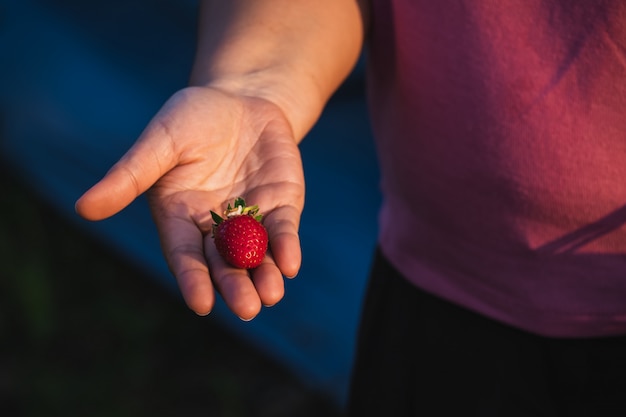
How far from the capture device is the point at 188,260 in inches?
41.6

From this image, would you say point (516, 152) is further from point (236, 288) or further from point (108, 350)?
point (108, 350)

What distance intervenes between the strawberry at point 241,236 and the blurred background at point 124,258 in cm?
157

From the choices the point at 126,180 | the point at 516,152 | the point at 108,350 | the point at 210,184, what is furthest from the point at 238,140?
the point at 108,350

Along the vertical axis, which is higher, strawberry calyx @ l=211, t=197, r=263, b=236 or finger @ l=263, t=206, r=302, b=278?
finger @ l=263, t=206, r=302, b=278

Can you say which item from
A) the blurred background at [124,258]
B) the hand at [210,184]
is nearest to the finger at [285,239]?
the hand at [210,184]

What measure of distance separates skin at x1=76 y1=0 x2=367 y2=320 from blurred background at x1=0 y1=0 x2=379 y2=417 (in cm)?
156

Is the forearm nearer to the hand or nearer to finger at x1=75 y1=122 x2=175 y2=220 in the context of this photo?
the hand

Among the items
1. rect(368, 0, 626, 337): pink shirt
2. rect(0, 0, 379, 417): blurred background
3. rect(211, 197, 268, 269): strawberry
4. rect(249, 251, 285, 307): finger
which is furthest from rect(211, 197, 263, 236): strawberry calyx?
rect(0, 0, 379, 417): blurred background

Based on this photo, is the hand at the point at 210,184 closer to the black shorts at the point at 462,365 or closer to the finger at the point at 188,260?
the finger at the point at 188,260

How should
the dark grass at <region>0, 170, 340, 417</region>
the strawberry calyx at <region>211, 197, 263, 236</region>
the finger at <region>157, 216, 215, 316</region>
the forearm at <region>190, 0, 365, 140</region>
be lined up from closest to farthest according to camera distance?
the finger at <region>157, 216, 215, 316</region> < the strawberry calyx at <region>211, 197, 263, 236</region> < the forearm at <region>190, 0, 365, 140</region> < the dark grass at <region>0, 170, 340, 417</region>

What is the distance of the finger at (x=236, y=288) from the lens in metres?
1.00

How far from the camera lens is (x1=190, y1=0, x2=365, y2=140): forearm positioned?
1.26 m

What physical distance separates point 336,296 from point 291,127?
5.47ft

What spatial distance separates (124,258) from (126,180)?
2194 millimetres
